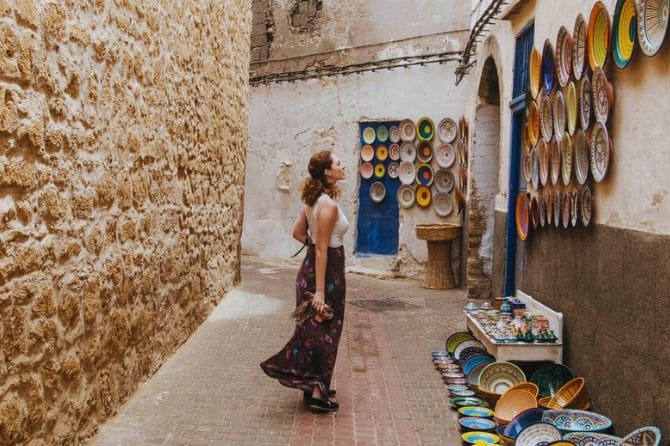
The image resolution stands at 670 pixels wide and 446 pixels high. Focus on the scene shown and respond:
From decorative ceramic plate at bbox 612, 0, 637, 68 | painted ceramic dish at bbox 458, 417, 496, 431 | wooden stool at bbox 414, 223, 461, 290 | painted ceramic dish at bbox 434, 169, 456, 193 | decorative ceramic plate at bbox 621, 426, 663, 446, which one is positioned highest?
decorative ceramic plate at bbox 612, 0, 637, 68

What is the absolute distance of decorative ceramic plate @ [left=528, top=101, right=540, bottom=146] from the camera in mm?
5477

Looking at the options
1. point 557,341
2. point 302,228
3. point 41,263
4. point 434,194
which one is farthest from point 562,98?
point 434,194

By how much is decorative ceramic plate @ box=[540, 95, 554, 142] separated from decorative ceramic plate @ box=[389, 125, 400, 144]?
19.0ft

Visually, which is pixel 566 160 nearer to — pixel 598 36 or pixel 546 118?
pixel 546 118

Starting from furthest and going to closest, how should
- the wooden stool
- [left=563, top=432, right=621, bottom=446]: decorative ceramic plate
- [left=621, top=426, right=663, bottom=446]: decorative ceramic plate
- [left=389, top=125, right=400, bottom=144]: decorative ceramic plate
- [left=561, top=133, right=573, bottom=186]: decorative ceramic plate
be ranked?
[left=389, top=125, right=400, bottom=144]: decorative ceramic plate < the wooden stool < [left=561, top=133, right=573, bottom=186]: decorative ceramic plate < [left=563, top=432, right=621, bottom=446]: decorative ceramic plate < [left=621, top=426, right=663, bottom=446]: decorative ceramic plate

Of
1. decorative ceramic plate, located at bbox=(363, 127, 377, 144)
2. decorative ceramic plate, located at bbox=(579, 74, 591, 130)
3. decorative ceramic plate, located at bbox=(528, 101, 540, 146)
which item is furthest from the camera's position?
decorative ceramic plate, located at bbox=(363, 127, 377, 144)

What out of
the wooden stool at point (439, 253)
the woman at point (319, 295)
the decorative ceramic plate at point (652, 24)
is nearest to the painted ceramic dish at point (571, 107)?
the decorative ceramic plate at point (652, 24)

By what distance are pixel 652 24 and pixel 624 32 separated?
40 centimetres

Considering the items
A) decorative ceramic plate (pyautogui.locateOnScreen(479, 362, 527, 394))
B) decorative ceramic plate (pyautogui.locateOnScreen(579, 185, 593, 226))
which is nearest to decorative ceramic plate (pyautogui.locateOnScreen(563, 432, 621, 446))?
decorative ceramic plate (pyautogui.locateOnScreen(479, 362, 527, 394))

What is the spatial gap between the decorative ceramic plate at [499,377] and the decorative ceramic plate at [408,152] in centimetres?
658

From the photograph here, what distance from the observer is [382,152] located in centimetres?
1124

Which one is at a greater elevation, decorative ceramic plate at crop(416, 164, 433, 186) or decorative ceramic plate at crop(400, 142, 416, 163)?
decorative ceramic plate at crop(400, 142, 416, 163)

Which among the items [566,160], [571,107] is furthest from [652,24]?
[566,160]

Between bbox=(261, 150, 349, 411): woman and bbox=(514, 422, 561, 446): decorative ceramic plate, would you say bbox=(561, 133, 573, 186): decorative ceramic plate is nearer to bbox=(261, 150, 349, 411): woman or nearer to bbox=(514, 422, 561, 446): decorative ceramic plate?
bbox=(261, 150, 349, 411): woman
